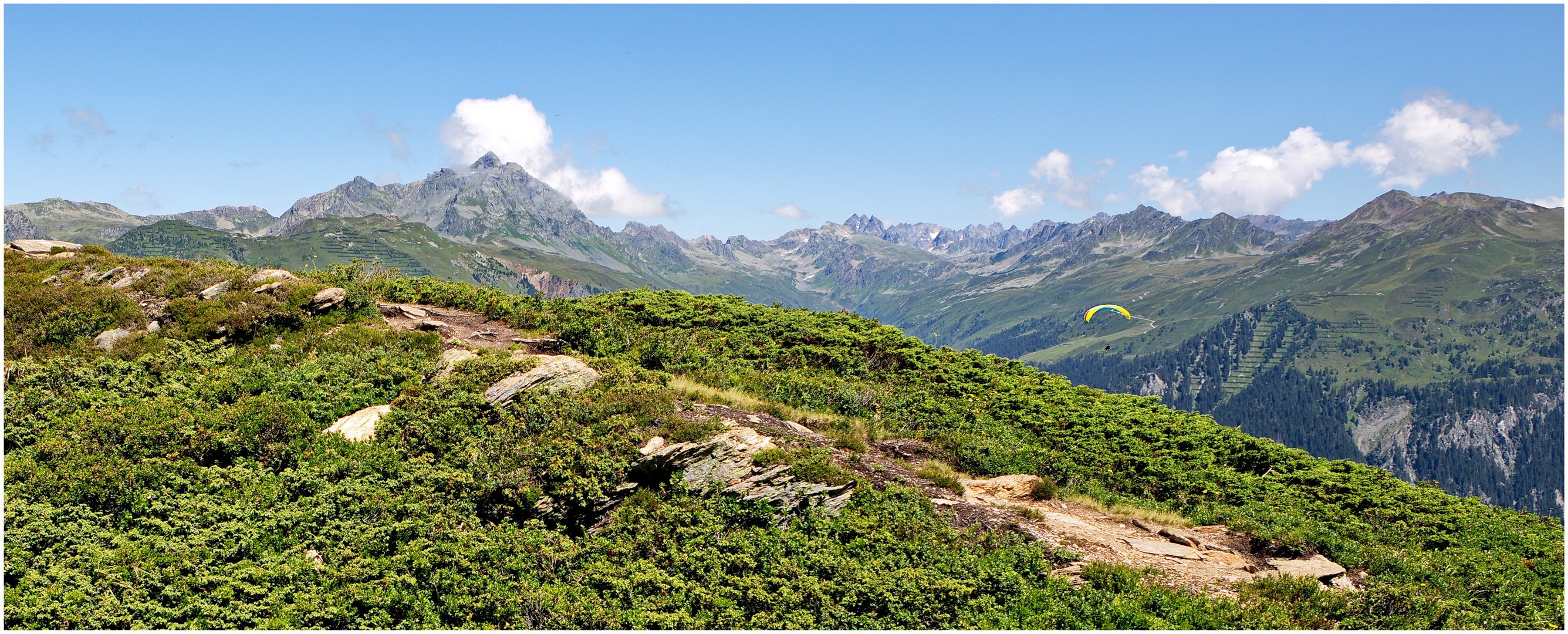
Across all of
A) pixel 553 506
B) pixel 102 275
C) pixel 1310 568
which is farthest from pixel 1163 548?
pixel 102 275

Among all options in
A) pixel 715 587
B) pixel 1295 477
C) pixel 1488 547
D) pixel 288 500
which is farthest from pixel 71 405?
pixel 1488 547

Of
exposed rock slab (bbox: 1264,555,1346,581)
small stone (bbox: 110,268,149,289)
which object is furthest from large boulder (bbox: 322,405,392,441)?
exposed rock slab (bbox: 1264,555,1346,581)

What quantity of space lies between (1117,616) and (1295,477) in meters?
15.1

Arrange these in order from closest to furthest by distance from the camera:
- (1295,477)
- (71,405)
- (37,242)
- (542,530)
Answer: (542,530) < (71,405) < (1295,477) < (37,242)

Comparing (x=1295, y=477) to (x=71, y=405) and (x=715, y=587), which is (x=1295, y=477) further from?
(x=71, y=405)

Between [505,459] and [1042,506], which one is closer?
[505,459]

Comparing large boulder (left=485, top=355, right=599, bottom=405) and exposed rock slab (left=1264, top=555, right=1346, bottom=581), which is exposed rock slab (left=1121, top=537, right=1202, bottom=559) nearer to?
exposed rock slab (left=1264, top=555, right=1346, bottom=581)

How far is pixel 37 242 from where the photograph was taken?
37344 millimetres

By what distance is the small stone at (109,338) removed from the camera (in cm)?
2397

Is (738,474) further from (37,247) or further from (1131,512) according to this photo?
(37,247)

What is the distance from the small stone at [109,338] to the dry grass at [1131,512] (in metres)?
29.1

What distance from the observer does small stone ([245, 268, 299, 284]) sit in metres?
29.0

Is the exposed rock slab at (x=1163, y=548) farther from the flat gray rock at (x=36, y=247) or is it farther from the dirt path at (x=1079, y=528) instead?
the flat gray rock at (x=36, y=247)

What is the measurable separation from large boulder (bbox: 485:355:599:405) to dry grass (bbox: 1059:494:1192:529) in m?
13.5
